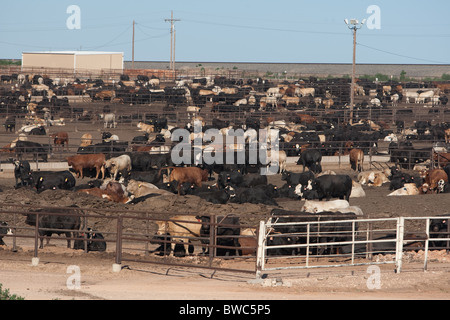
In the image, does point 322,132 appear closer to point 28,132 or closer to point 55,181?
point 28,132

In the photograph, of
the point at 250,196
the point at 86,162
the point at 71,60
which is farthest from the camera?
the point at 71,60

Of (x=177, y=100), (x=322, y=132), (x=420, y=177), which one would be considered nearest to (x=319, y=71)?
(x=177, y=100)

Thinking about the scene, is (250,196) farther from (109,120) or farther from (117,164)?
(109,120)

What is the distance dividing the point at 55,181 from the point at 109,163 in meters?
3.68

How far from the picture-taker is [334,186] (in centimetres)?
1934

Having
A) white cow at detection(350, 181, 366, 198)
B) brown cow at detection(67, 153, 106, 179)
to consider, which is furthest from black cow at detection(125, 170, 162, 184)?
white cow at detection(350, 181, 366, 198)

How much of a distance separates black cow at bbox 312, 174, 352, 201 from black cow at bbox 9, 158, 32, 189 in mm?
8326

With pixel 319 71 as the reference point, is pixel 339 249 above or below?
below

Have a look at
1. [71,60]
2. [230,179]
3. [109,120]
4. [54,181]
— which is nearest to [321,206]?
[230,179]

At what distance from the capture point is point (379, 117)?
40594 millimetres

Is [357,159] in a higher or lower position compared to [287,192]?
higher

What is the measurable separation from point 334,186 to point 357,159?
5.74m

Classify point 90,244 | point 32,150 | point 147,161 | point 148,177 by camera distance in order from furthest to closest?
point 32,150 → point 147,161 → point 148,177 → point 90,244
